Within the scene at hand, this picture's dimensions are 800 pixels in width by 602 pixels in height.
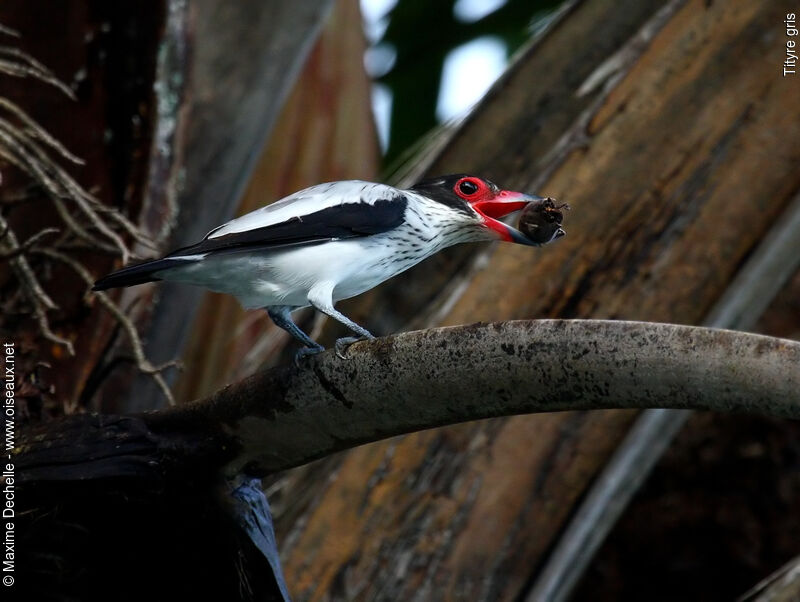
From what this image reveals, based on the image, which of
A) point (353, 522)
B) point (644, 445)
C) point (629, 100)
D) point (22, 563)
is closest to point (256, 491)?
point (22, 563)

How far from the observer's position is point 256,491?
178 centimetres

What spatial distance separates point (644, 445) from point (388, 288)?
0.80m

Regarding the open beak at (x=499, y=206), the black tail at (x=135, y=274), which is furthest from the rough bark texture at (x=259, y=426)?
the open beak at (x=499, y=206)

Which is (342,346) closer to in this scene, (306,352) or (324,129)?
(306,352)

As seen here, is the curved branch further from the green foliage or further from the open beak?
the green foliage

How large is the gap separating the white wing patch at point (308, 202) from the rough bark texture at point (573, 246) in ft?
1.43

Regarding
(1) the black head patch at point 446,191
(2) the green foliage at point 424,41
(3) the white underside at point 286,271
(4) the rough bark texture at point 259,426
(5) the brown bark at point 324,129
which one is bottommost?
(4) the rough bark texture at point 259,426

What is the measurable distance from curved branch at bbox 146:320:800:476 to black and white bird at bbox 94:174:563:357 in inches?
14.4

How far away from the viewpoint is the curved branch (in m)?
1.30

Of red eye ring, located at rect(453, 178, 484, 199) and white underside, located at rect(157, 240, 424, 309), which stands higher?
red eye ring, located at rect(453, 178, 484, 199)

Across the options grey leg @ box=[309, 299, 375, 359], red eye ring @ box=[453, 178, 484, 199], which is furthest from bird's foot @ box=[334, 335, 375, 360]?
red eye ring @ box=[453, 178, 484, 199]

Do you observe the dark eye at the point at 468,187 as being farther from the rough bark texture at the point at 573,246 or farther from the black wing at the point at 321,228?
the rough bark texture at the point at 573,246

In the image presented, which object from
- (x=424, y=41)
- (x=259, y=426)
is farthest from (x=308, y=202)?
(x=424, y=41)

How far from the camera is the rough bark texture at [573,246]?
7.97 ft
